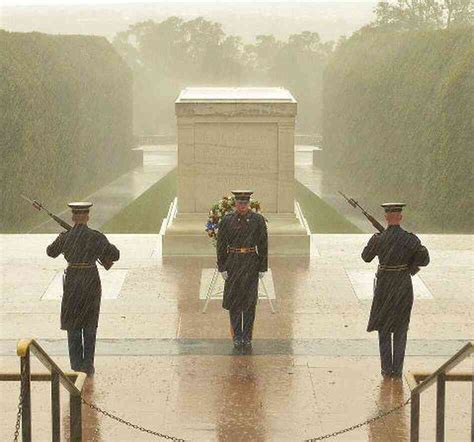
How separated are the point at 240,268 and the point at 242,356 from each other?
0.78m

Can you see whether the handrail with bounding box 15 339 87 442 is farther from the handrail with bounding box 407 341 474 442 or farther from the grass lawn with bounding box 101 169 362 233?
the grass lawn with bounding box 101 169 362 233

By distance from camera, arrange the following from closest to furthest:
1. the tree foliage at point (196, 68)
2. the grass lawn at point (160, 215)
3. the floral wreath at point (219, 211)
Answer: the floral wreath at point (219, 211) < the grass lawn at point (160, 215) < the tree foliage at point (196, 68)

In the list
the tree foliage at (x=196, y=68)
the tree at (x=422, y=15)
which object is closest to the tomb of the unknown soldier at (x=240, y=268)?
the tree at (x=422, y=15)

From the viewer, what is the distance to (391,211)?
8445 millimetres

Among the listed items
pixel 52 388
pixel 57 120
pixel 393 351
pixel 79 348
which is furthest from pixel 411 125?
pixel 52 388

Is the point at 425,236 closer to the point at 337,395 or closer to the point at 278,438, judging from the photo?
the point at 337,395

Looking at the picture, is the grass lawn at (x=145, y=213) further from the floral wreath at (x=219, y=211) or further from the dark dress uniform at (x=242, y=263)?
the dark dress uniform at (x=242, y=263)

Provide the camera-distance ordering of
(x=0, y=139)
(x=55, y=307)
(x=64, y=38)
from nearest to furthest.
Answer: (x=55, y=307) → (x=0, y=139) → (x=64, y=38)

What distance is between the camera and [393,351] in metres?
8.61

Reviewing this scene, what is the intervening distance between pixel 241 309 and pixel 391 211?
5.67 feet

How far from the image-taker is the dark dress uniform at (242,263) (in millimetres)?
9336

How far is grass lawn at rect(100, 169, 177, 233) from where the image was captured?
2128 cm

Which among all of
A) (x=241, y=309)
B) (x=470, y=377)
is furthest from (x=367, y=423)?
(x=241, y=309)

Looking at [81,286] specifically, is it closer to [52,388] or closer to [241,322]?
[241,322]
